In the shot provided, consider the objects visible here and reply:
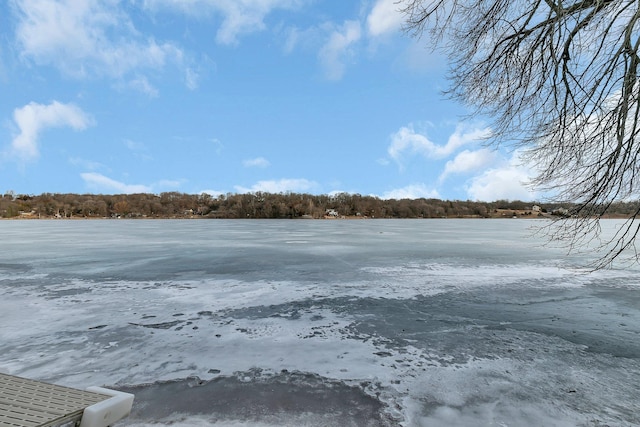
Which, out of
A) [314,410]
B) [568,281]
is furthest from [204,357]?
[568,281]

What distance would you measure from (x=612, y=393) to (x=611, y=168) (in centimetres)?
277

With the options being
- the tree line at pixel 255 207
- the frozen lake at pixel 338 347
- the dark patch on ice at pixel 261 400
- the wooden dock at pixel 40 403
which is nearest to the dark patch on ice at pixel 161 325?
the frozen lake at pixel 338 347

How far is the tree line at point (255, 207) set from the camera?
73562 millimetres

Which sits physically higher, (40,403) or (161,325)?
(40,403)

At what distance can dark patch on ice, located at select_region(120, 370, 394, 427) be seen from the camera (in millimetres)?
2020

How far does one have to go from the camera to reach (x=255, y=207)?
73.9 metres

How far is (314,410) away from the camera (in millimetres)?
2090

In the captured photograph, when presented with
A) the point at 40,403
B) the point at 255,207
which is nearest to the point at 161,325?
the point at 40,403

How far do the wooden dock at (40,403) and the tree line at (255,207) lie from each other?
6992 cm

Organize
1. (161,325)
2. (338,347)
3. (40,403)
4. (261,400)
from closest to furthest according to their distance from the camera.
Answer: (40,403), (261,400), (338,347), (161,325)

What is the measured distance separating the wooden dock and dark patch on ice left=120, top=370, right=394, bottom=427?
27 centimetres

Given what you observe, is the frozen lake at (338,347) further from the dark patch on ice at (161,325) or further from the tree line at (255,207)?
the tree line at (255,207)

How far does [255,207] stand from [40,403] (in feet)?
240

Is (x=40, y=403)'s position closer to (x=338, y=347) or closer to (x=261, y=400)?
(x=261, y=400)
